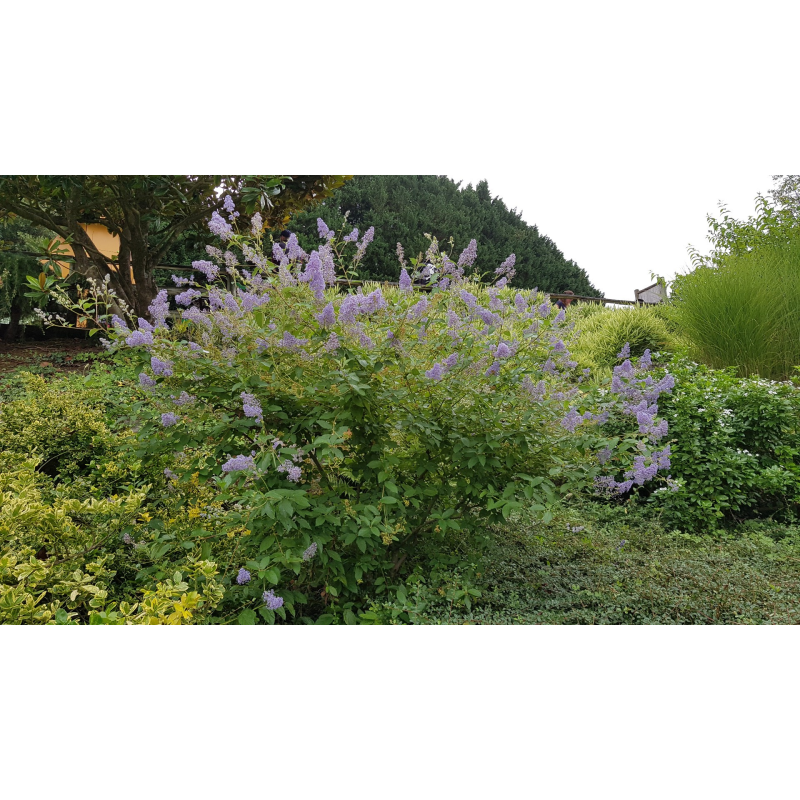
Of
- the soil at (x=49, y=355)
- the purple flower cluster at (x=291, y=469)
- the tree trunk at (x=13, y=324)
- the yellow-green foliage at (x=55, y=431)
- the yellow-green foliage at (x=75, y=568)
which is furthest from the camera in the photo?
the tree trunk at (x=13, y=324)

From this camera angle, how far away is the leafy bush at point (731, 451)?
145 inches

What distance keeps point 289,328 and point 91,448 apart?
8.16 ft

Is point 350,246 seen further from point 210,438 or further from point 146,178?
point 210,438

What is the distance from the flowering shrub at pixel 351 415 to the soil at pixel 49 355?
15.6 ft

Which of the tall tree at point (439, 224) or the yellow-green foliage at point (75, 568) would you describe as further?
the tall tree at point (439, 224)

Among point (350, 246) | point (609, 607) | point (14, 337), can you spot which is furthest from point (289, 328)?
point (350, 246)

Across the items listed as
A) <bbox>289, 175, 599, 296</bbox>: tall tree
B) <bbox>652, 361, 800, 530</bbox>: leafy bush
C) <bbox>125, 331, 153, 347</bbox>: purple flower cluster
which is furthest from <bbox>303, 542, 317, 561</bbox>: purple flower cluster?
<bbox>289, 175, 599, 296</bbox>: tall tree

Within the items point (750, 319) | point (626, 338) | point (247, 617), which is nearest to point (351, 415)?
point (247, 617)

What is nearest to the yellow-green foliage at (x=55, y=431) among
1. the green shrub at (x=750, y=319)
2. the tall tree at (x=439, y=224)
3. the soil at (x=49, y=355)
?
the soil at (x=49, y=355)

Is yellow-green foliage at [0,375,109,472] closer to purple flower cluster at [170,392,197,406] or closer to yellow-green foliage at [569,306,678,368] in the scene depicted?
purple flower cluster at [170,392,197,406]

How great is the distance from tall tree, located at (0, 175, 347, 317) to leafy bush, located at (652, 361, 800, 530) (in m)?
3.60

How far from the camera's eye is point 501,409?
97.6 inches

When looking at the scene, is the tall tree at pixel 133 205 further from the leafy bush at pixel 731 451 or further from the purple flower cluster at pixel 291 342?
the leafy bush at pixel 731 451

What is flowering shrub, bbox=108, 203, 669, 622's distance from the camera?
7.14ft
